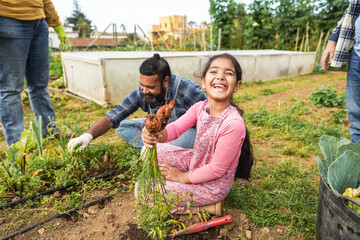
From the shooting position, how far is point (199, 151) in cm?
163

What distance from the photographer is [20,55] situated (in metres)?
2.27

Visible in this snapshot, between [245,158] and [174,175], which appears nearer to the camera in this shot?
[174,175]

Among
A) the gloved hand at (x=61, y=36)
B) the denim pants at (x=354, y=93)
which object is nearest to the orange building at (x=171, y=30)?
the gloved hand at (x=61, y=36)

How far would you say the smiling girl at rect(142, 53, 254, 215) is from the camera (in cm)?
144

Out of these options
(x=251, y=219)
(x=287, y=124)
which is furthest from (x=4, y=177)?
(x=287, y=124)

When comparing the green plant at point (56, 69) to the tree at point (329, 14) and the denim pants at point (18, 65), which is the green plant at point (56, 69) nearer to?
the denim pants at point (18, 65)

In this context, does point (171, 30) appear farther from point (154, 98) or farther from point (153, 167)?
point (153, 167)

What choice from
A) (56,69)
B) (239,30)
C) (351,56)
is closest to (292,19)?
(239,30)

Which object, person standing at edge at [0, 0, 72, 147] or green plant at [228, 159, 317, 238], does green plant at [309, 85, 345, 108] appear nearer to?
green plant at [228, 159, 317, 238]

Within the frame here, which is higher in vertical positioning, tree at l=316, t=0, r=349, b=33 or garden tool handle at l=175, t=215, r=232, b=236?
tree at l=316, t=0, r=349, b=33

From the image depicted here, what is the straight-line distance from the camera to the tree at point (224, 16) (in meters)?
12.4

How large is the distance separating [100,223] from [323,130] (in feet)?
9.43

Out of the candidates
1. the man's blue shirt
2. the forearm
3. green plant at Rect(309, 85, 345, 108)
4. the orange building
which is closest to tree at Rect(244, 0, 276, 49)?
the orange building

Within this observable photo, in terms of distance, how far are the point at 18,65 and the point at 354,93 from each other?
2.92 meters
